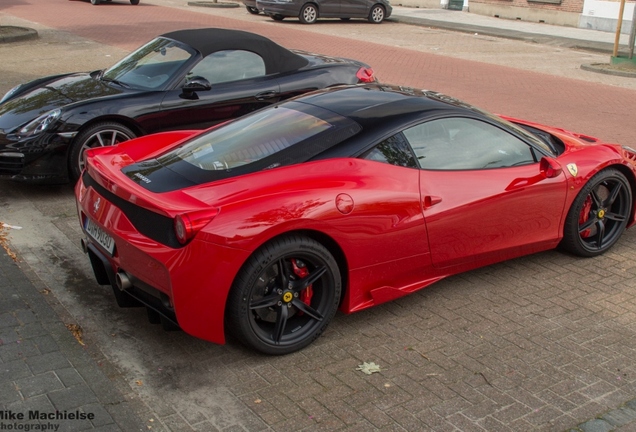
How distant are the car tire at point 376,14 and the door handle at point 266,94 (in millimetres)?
18666

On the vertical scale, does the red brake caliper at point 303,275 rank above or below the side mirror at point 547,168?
below

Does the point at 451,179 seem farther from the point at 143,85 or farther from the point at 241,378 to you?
the point at 143,85

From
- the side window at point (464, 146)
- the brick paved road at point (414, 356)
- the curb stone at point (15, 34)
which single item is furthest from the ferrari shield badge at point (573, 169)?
the curb stone at point (15, 34)

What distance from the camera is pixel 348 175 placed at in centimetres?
455

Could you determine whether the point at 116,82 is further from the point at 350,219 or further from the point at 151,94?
the point at 350,219

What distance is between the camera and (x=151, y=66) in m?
8.02

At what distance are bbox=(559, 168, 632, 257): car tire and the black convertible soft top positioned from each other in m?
3.81

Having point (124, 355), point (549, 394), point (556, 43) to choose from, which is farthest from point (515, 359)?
point (556, 43)

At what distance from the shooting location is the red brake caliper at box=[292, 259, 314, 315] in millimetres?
4367

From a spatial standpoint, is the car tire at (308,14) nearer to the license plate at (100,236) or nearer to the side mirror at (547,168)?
the side mirror at (547,168)

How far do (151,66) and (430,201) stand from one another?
434 centimetres

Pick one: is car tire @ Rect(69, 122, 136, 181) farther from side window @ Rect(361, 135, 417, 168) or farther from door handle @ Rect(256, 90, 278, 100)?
side window @ Rect(361, 135, 417, 168)

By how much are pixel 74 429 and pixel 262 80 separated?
524 centimetres

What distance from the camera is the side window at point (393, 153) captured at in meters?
4.73
